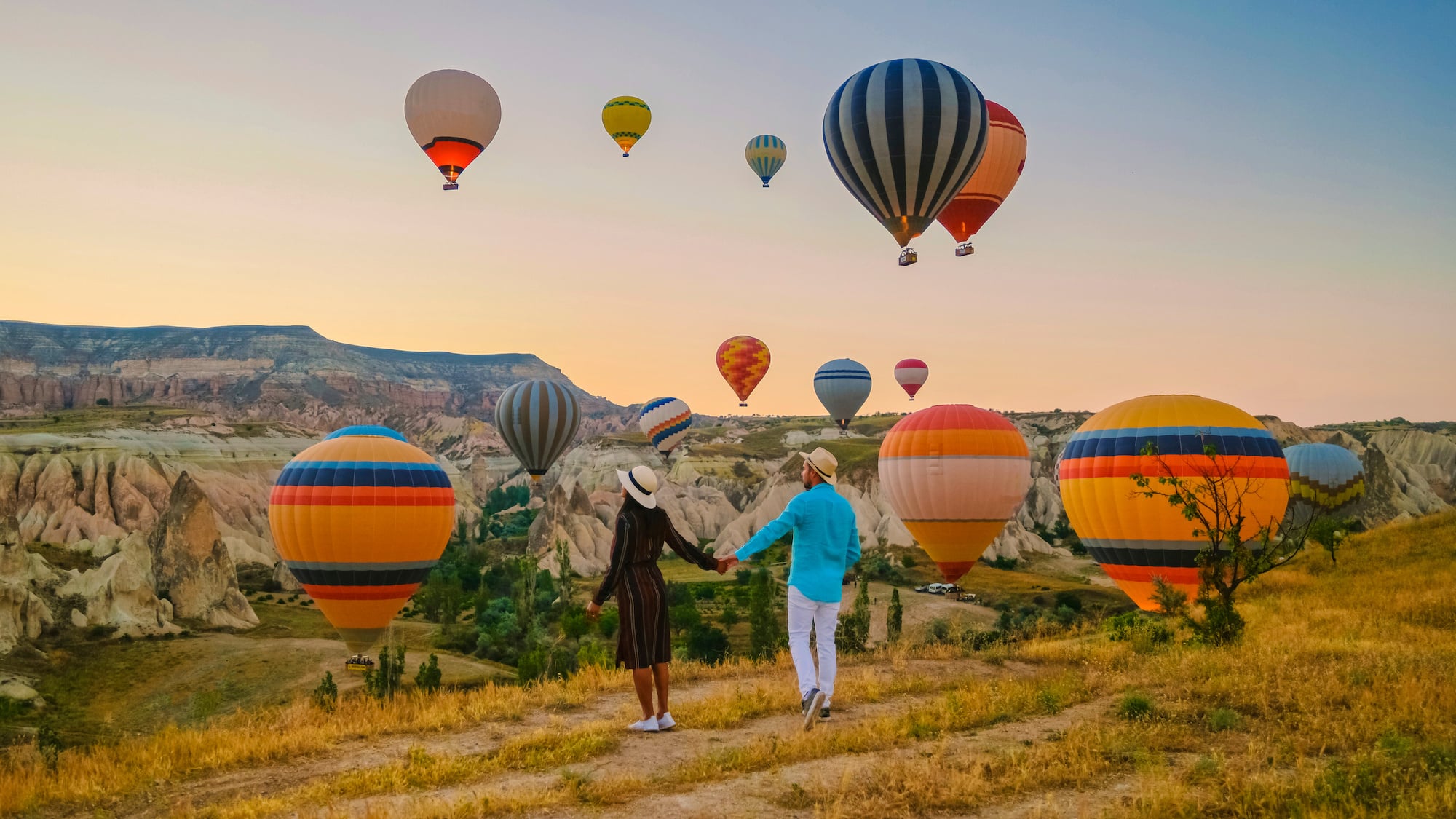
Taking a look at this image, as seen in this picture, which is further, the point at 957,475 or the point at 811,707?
the point at 957,475

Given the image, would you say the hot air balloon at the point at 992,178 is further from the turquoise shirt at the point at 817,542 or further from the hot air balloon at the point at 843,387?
the hot air balloon at the point at 843,387

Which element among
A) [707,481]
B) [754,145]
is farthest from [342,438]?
[707,481]

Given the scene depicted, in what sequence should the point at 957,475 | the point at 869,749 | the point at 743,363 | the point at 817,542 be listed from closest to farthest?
the point at 869,749 → the point at 817,542 → the point at 957,475 → the point at 743,363

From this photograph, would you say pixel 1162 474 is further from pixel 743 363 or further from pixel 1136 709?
pixel 743 363

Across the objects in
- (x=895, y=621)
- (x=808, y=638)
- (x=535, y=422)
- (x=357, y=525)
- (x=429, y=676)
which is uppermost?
(x=535, y=422)

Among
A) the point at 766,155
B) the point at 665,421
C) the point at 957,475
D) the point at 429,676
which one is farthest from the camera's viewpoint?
the point at 665,421

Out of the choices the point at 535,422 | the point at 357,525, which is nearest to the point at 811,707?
the point at 357,525

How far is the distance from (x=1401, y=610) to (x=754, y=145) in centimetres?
4959

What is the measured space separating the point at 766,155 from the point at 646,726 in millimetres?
56236

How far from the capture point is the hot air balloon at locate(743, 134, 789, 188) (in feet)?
208

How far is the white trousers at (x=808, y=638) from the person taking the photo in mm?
9750

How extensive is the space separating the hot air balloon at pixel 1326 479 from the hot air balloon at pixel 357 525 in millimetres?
40621

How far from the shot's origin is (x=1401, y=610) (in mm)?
18547

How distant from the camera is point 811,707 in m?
9.58
